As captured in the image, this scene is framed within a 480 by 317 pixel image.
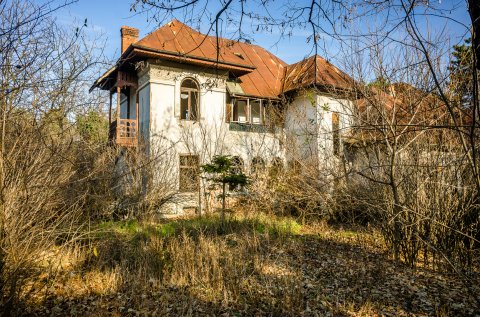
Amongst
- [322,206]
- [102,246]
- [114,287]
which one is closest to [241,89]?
[322,206]

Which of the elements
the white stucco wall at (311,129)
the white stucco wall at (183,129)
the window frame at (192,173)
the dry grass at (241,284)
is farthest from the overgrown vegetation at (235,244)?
the white stucco wall at (183,129)

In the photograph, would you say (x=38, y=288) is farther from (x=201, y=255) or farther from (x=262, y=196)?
(x=262, y=196)

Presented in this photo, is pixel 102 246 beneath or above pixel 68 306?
above

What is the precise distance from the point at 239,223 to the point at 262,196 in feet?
8.46

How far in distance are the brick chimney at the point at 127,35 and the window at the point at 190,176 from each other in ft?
21.4

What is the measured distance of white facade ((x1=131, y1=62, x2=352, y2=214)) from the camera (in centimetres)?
1307

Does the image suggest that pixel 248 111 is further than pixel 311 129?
Yes

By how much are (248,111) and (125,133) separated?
5.50 m

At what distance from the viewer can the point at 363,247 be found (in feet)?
25.5

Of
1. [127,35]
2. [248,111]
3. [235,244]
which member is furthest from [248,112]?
[235,244]

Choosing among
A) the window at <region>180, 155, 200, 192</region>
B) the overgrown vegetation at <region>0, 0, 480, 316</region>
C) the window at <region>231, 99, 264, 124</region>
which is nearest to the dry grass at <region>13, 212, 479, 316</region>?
the overgrown vegetation at <region>0, 0, 480, 316</region>

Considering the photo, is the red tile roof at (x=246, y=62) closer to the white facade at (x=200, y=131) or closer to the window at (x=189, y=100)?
the white facade at (x=200, y=131)

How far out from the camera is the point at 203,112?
14.6 m

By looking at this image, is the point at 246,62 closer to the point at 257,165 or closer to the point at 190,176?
the point at 257,165
